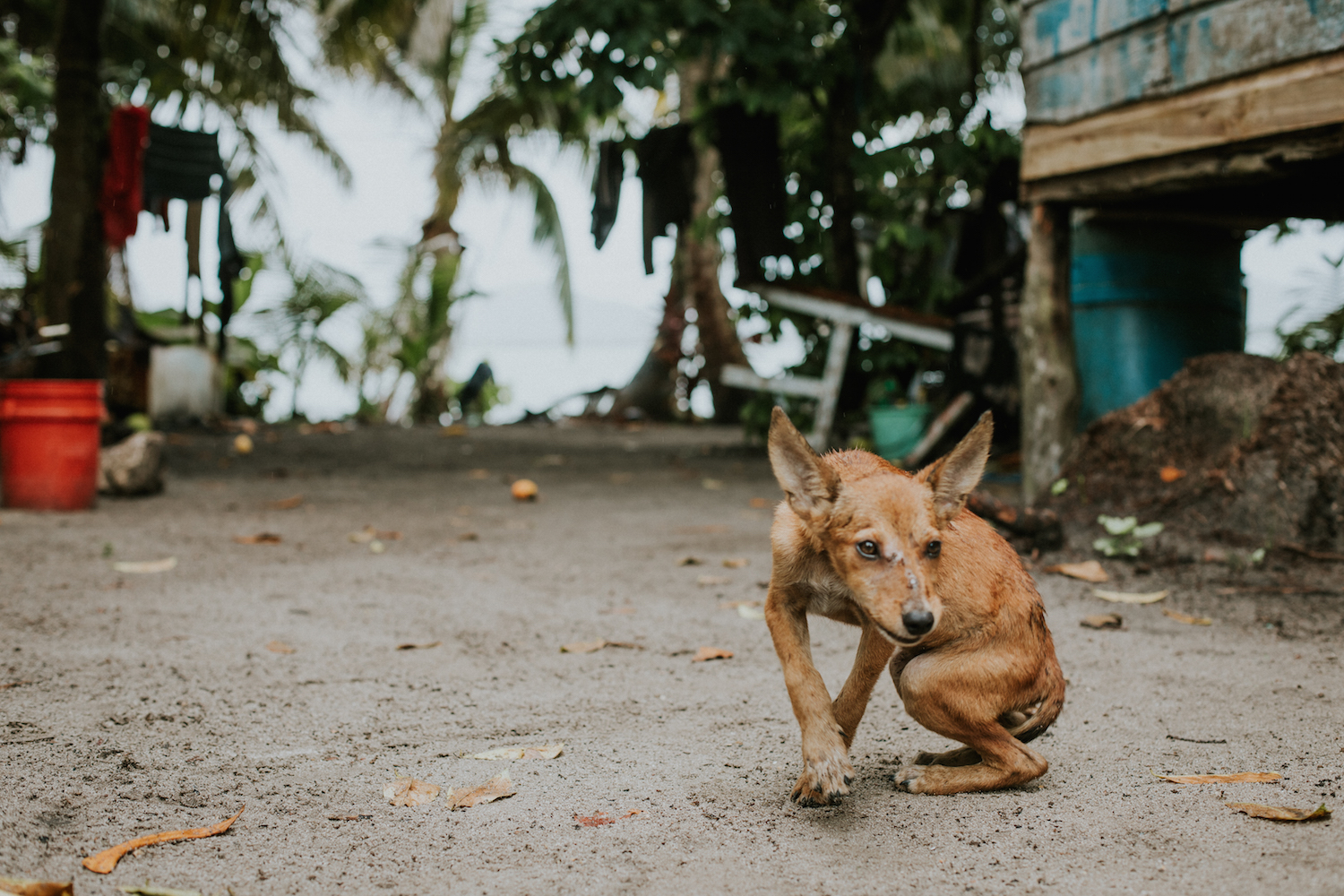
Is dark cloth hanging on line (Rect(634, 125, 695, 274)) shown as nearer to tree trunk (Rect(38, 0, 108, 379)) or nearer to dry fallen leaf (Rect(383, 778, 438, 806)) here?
tree trunk (Rect(38, 0, 108, 379))

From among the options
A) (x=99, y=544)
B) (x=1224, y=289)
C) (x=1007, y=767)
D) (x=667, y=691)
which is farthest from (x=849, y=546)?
(x=1224, y=289)

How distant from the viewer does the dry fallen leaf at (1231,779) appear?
2469 millimetres

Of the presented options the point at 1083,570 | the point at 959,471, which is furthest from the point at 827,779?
the point at 1083,570

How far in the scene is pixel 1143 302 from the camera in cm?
657

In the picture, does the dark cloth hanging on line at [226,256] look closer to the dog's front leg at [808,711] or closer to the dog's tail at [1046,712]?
the dog's front leg at [808,711]

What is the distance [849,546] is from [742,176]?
24.9 ft

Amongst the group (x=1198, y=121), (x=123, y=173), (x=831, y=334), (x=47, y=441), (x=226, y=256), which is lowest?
(x=47, y=441)

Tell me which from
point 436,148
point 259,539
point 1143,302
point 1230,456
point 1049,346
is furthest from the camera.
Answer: point 436,148

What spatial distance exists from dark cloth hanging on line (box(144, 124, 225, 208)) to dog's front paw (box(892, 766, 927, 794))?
360 inches

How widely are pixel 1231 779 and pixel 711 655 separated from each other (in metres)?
1.76

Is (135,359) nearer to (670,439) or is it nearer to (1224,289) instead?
(670,439)

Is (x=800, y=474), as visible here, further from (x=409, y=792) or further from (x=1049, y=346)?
(x=1049, y=346)

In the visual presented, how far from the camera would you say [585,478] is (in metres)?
8.92

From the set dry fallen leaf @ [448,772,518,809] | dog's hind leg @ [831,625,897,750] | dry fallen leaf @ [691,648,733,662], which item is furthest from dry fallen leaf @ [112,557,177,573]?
dog's hind leg @ [831,625,897,750]
